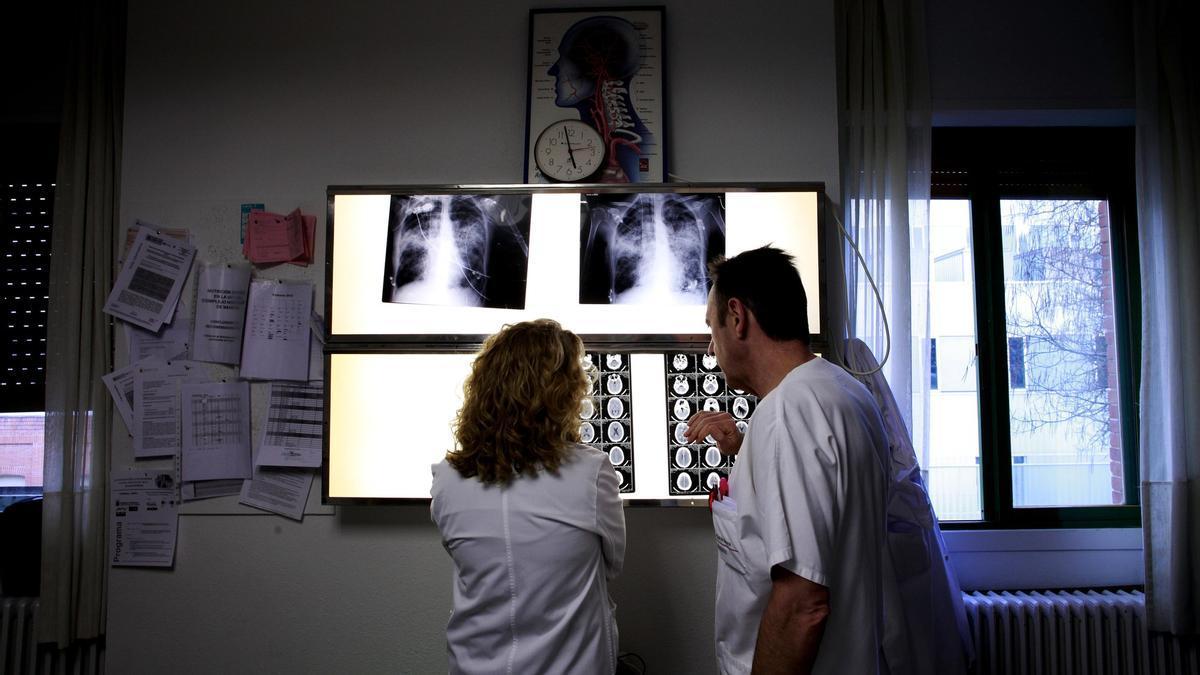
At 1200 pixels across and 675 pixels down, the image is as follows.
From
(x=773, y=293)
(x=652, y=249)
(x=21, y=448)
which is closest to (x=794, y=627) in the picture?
(x=773, y=293)

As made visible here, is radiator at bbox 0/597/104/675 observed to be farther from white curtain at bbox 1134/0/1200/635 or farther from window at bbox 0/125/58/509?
white curtain at bbox 1134/0/1200/635

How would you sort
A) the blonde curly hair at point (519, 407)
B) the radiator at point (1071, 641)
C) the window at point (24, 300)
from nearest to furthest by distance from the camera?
the blonde curly hair at point (519, 407)
the radiator at point (1071, 641)
the window at point (24, 300)

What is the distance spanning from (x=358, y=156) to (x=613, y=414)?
115 centimetres

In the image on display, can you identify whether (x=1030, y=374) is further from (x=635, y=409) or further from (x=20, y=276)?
(x=20, y=276)

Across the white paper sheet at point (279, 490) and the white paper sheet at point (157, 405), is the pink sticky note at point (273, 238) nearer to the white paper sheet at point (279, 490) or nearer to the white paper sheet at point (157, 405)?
the white paper sheet at point (157, 405)

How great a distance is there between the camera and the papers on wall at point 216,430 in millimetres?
1923

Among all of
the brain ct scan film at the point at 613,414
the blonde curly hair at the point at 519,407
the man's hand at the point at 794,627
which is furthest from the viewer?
the brain ct scan film at the point at 613,414

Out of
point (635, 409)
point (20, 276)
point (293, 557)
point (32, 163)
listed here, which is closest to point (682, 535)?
point (635, 409)

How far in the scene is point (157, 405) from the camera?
1950 mm

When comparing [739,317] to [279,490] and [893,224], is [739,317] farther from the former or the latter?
[279,490]

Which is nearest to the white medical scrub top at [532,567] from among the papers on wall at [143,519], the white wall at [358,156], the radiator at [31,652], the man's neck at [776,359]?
the man's neck at [776,359]

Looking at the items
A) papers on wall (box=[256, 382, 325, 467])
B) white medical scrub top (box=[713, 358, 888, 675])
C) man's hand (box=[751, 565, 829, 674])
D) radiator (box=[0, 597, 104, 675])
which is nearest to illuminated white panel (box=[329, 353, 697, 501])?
papers on wall (box=[256, 382, 325, 467])

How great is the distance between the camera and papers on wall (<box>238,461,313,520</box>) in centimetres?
191

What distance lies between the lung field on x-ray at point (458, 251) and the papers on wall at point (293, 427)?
1.36ft
